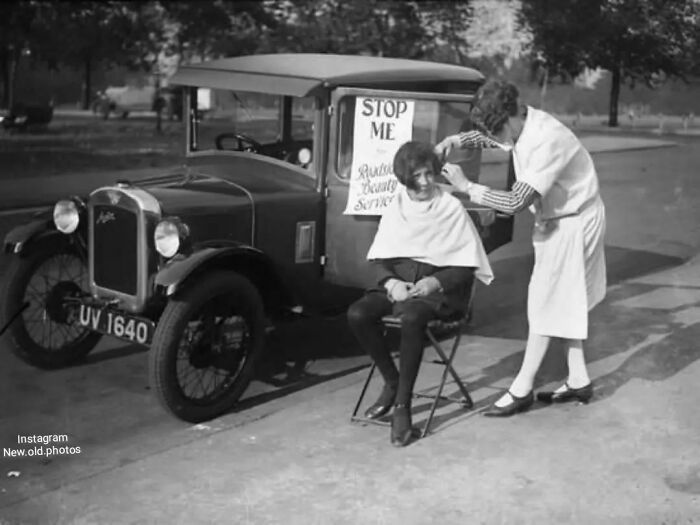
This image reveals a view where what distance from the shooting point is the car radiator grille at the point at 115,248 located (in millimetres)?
4078

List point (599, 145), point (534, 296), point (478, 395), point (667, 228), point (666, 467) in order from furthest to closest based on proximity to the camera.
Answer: point (667, 228) → point (599, 145) → point (478, 395) → point (534, 296) → point (666, 467)

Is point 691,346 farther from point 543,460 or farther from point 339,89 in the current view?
point 339,89

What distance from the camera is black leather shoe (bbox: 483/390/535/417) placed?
151 inches

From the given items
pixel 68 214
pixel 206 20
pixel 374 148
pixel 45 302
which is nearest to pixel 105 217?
pixel 68 214

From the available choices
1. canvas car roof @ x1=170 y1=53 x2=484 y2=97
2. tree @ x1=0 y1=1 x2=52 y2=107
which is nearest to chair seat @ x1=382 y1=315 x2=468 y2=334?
canvas car roof @ x1=170 y1=53 x2=484 y2=97

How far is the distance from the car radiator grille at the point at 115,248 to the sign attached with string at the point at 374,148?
1059mm

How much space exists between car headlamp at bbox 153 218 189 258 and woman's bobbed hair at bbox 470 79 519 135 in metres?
1.29

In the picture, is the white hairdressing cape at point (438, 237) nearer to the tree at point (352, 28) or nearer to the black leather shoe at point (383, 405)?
the black leather shoe at point (383, 405)

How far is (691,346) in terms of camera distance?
4926mm

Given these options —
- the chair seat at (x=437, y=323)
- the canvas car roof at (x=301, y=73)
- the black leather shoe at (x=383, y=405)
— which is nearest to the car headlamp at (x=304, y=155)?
the canvas car roof at (x=301, y=73)

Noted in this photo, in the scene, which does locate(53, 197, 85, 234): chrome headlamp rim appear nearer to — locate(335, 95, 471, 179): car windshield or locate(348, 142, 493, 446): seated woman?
locate(335, 95, 471, 179): car windshield

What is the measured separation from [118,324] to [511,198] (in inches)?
69.1

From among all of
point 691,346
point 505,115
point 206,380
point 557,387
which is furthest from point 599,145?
point 206,380

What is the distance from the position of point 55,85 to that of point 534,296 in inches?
117
